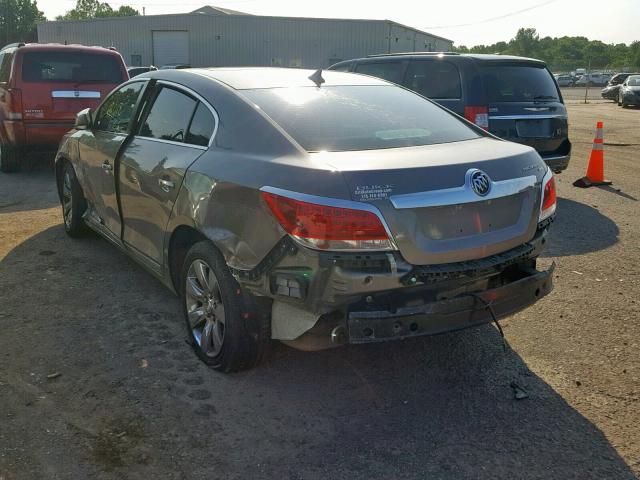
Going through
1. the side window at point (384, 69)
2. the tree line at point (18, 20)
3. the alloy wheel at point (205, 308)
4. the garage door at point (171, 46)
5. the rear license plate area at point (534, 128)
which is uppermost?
the tree line at point (18, 20)

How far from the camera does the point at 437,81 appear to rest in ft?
26.2

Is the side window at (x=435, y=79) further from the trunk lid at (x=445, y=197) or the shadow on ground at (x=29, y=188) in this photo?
the shadow on ground at (x=29, y=188)

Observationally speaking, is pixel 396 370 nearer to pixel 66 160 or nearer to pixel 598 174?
pixel 66 160

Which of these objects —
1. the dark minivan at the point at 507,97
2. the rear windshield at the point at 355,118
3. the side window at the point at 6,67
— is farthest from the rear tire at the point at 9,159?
the rear windshield at the point at 355,118

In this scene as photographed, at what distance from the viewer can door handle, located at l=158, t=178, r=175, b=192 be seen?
3.68 m

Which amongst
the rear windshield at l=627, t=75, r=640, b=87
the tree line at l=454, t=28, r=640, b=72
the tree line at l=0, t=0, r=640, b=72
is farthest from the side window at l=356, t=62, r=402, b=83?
the tree line at l=454, t=28, r=640, b=72

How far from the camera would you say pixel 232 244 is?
312cm

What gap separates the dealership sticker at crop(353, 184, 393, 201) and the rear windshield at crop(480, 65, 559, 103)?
5125mm

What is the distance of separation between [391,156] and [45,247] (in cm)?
401

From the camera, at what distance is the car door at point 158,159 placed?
3660 mm

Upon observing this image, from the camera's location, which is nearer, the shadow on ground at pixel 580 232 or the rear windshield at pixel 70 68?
the shadow on ground at pixel 580 232

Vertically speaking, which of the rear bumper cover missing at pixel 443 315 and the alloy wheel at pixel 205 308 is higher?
the rear bumper cover missing at pixel 443 315

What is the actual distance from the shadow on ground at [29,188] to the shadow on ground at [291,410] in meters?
3.67

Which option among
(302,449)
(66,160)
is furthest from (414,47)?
(302,449)
